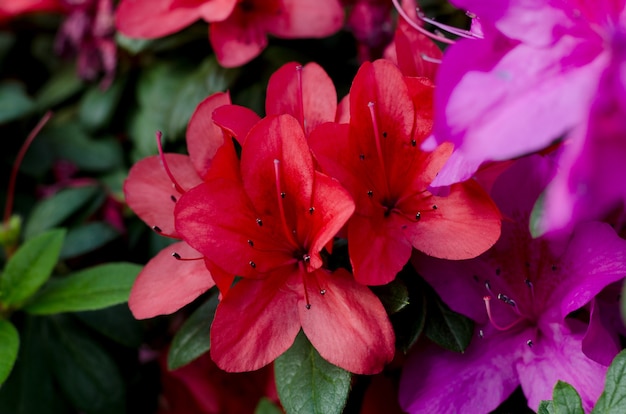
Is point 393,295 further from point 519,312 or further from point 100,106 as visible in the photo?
point 100,106

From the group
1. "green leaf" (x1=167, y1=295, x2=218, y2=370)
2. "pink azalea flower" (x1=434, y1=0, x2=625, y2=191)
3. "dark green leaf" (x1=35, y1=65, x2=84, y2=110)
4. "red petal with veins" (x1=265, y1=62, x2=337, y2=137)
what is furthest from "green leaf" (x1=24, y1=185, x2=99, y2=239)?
"pink azalea flower" (x1=434, y1=0, x2=625, y2=191)

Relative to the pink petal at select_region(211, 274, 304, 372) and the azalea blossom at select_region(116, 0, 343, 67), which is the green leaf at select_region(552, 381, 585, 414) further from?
the azalea blossom at select_region(116, 0, 343, 67)

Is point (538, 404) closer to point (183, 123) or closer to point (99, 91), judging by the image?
point (183, 123)

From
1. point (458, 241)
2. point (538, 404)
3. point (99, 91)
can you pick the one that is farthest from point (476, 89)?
point (99, 91)

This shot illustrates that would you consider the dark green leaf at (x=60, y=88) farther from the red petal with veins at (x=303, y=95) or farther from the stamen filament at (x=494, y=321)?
the stamen filament at (x=494, y=321)

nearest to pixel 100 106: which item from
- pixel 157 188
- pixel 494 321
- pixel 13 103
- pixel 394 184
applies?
pixel 13 103
